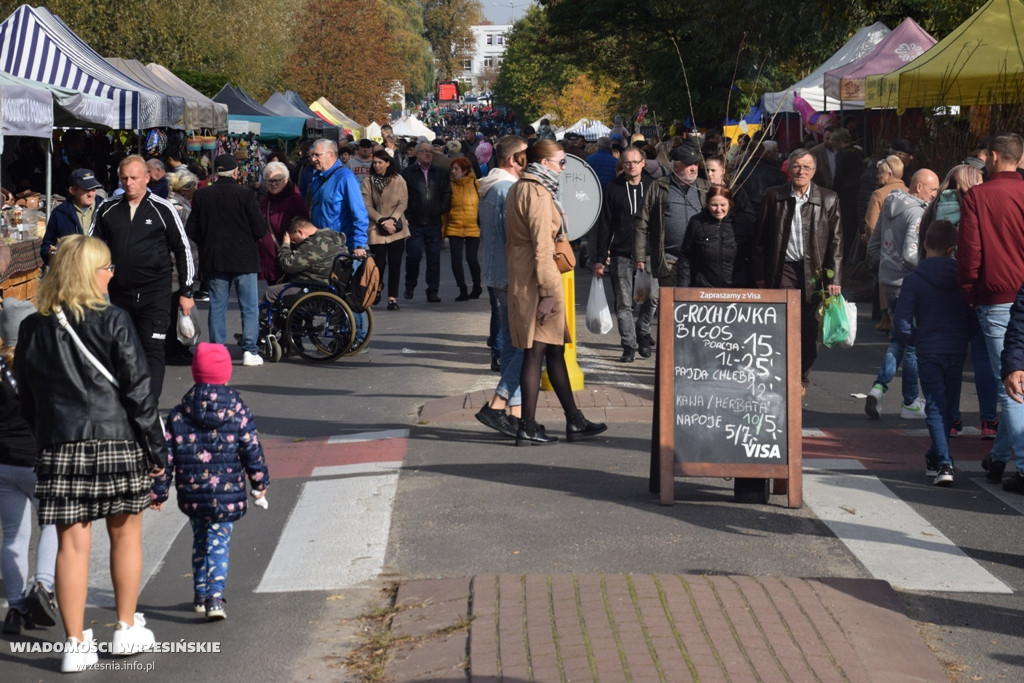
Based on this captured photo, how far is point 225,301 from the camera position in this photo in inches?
479

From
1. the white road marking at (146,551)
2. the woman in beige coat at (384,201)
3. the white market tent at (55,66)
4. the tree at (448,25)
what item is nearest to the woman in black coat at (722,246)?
the white road marking at (146,551)

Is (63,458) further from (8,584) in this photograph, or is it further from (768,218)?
(768,218)

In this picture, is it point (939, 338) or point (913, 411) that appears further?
point (913, 411)

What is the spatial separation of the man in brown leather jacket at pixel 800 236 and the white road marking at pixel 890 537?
2.24 meters

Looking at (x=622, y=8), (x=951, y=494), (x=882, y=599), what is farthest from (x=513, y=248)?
(x=622, y=8)

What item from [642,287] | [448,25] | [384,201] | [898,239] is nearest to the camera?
[898,239]

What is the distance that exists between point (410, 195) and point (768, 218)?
25.4 feet

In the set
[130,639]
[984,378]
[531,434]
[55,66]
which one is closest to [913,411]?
[984,378]

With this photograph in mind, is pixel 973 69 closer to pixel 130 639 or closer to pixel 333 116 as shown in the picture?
pixel 130 639

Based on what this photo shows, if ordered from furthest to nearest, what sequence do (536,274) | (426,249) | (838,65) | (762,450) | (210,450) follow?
(838,65)
(426,249)
(536,274)
(762,450)
(210,450)

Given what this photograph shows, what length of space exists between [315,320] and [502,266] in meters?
3.61

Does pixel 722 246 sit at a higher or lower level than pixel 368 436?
higher

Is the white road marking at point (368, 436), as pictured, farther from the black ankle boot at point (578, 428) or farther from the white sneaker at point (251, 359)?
the white sneaker at point (251, 359)

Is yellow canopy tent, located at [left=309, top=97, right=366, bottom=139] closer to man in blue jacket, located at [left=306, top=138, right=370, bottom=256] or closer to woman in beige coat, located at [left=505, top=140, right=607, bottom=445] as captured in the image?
man in blue jacket, located at [left=306, top=138, right=370, bottom=256]
